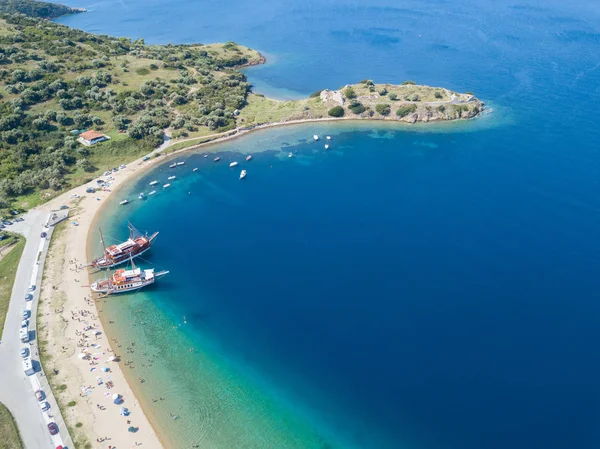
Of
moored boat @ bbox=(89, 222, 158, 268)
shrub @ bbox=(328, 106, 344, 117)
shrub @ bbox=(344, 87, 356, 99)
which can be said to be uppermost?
shrub @ bbox=(344, 87, 356, 99)

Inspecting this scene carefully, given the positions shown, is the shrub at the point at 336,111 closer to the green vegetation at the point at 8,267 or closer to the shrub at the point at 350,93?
the shrub at the point at 350,93

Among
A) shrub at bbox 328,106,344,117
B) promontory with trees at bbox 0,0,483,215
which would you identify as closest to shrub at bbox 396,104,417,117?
promontory with trees at bbox 0,0,483,215

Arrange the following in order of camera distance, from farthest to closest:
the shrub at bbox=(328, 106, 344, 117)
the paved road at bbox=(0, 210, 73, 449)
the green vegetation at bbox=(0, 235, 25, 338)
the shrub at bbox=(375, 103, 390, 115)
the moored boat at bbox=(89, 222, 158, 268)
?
the shrub at bbox=(328, 106, 344, 117), the shrub at bbox=(375, 103, 390, 115), the moored boat at bbox=(89, 222, 158, 268), the green vegetation at bbox=(0, 235, 25, 338), the paved road at bbox=(0, 210, 73, 449)

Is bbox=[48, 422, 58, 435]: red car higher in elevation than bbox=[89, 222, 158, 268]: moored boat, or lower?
lower

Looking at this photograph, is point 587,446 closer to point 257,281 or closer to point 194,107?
point 257,281

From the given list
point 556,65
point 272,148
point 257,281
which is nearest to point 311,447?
A: point 257,281

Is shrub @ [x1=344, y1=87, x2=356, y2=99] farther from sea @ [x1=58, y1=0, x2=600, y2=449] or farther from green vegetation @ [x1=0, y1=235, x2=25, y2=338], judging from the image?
green vegetation @ [x1=0, y1=235, x2=25, y2=338]
